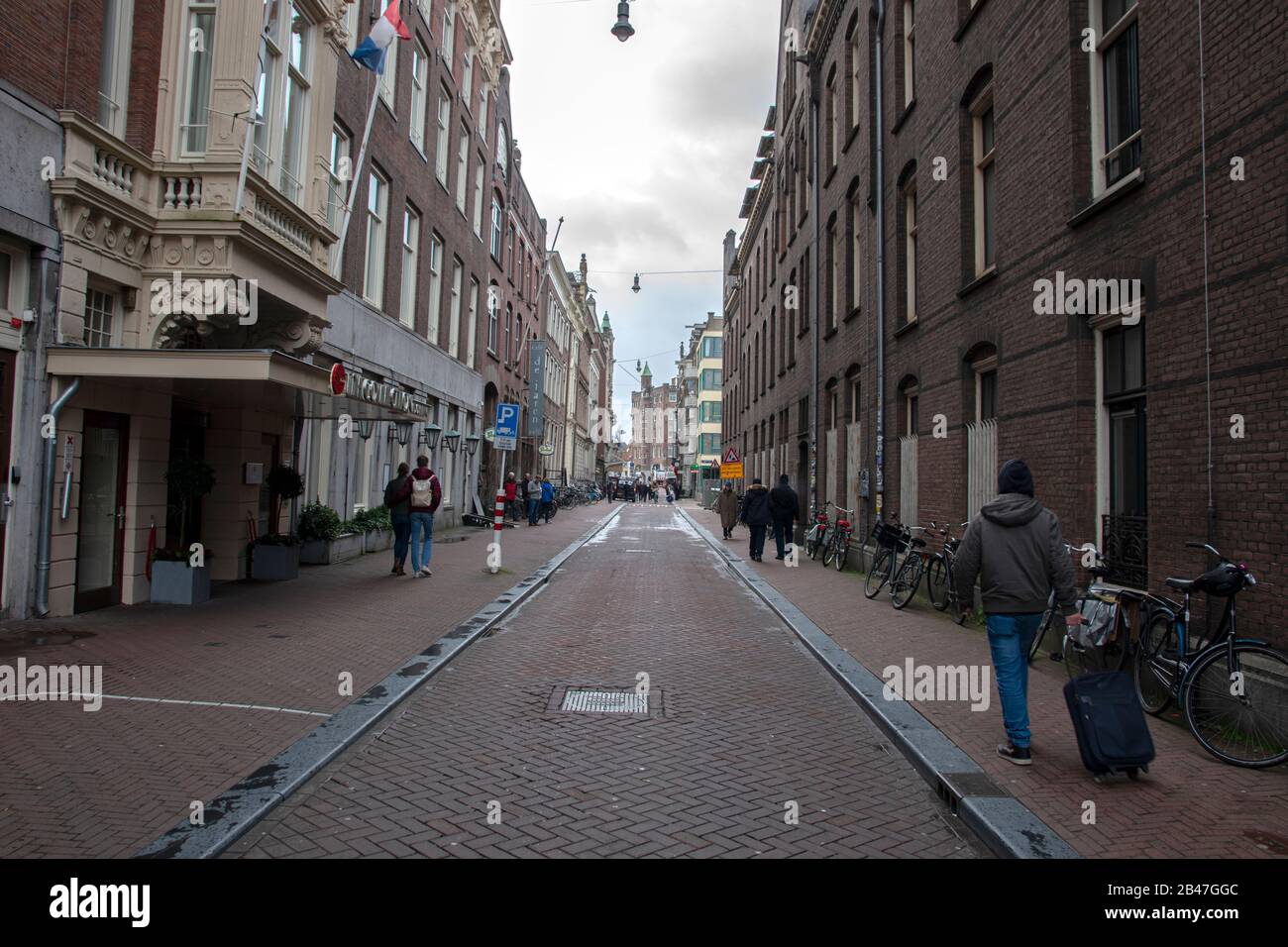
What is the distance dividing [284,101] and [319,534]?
6.61m

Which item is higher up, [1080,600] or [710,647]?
[1080,600]

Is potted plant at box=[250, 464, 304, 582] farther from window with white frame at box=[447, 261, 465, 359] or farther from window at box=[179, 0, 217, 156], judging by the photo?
window with white frame at box=[447, 261, 465, 359]

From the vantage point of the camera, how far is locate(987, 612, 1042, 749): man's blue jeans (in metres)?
4.85

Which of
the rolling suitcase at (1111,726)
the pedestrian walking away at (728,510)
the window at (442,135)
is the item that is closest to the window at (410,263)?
the window at (442,135)

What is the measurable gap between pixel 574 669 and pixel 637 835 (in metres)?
3.53

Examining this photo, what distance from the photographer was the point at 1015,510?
497 centimetres

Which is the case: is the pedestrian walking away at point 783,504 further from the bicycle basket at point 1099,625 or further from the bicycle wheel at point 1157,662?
the bicycle wheel at point 1157,662

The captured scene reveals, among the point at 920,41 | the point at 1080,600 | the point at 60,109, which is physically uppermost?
the point at 920,41

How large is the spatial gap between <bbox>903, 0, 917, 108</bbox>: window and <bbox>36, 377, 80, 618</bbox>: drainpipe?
12.9 metres

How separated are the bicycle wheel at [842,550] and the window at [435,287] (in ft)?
39.0

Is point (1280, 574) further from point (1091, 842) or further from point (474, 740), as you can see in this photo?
point (474, 740)

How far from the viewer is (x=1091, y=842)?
Result: 12.1ft

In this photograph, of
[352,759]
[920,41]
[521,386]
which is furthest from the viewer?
[521,386]
